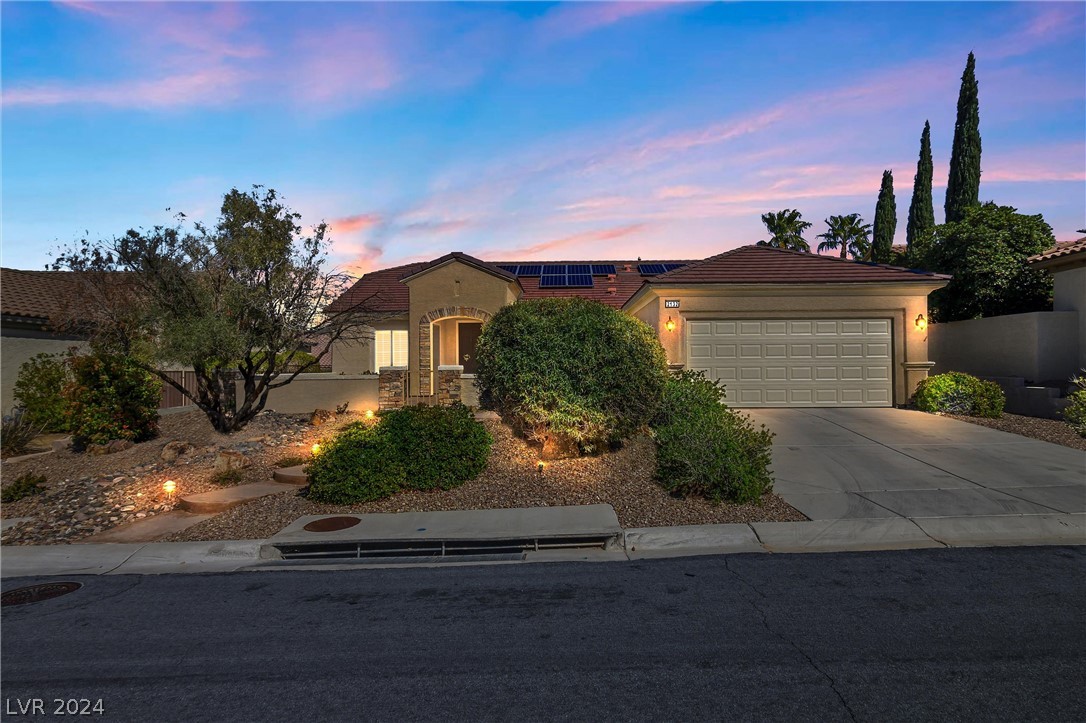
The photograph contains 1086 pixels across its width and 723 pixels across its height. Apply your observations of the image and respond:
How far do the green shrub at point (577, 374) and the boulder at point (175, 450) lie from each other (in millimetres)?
6837

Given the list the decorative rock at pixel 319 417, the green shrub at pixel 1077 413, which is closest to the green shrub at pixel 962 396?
the green shrub at pixel 1077 413

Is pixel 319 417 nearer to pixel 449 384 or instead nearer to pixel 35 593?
pixel 449 384

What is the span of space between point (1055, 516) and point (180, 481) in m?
13.3

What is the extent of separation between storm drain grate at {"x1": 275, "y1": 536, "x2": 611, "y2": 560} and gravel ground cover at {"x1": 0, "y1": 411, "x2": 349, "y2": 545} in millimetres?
3644

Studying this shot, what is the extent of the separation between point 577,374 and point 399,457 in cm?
315

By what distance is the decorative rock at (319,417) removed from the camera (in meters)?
16.0

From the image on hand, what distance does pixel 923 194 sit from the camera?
34.3m

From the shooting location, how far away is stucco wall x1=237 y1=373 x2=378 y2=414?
17906 mm

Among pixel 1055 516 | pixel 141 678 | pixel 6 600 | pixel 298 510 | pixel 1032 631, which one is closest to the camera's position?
pixel 141 678

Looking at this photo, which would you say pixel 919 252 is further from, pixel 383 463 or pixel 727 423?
pixel 383 463

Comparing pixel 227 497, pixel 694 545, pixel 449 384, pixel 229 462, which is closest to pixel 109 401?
pixel 229 462

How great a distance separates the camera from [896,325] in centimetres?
1672

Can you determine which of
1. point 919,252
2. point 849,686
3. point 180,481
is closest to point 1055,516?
point 849,686

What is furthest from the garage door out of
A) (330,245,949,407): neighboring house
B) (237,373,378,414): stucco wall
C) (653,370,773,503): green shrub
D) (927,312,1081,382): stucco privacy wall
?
(237,373,378,414): stucco wall
